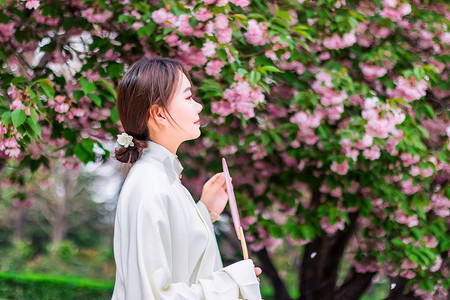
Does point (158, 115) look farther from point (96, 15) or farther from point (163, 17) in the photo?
point (96, 15)

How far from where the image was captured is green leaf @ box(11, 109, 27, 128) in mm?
3248

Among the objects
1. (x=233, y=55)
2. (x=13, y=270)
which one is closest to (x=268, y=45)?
(x=233, y=55)

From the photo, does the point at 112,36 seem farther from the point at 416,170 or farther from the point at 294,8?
the point at 416,170

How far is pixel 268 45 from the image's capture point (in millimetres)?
4160

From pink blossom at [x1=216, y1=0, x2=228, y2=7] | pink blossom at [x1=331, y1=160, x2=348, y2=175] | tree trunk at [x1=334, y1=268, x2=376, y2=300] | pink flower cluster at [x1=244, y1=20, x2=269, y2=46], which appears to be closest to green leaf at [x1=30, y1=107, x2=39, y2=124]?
pink blossom at [x1=216, y1=0, x2=228, y2=7]

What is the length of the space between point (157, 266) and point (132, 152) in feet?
1.28

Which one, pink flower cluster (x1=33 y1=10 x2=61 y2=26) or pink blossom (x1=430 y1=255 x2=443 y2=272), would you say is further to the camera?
pink blossom (x1=430 y1=255 x2=443 y2=272)

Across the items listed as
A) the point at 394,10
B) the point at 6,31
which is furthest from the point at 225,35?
the point at 6,31

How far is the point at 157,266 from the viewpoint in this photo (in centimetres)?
169

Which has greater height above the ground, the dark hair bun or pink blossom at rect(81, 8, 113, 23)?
the dark hair bun

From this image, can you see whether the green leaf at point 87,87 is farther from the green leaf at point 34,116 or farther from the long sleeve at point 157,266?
the long sleeve at point 157,266

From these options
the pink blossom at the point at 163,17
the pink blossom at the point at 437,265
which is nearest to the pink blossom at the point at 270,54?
the pink blossom at the point at 163,17

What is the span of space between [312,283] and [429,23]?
2269 mm

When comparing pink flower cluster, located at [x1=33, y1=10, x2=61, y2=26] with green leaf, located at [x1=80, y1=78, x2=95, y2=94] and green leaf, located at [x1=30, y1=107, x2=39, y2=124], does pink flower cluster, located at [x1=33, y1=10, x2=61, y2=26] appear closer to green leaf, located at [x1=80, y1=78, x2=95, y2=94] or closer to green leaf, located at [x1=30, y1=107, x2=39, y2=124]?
green leaf, located at [x1=80, y1=78, x2=95, y2=94]
